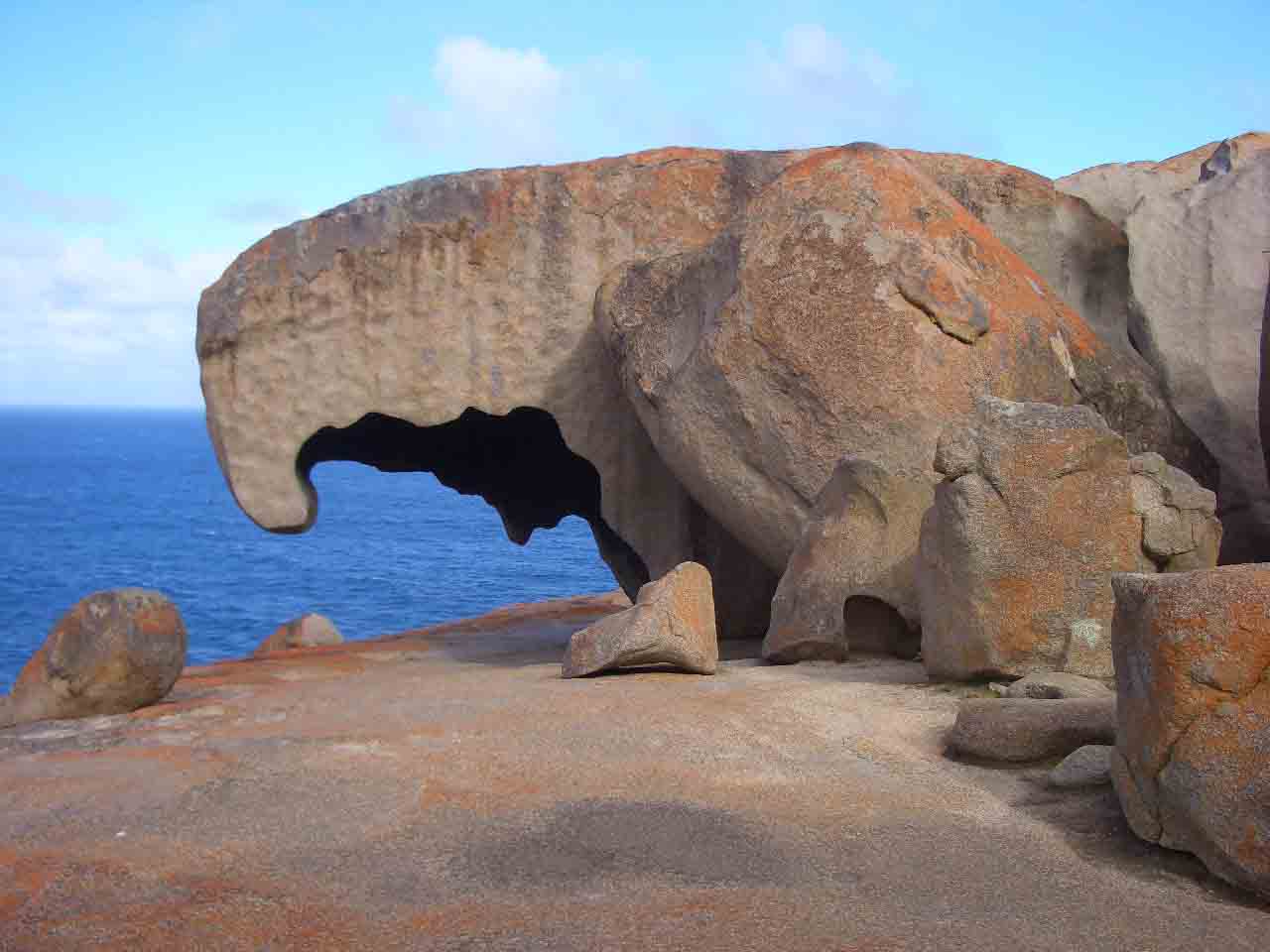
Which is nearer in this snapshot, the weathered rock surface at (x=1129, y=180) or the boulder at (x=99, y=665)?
the boulder at (x=99, y=665)

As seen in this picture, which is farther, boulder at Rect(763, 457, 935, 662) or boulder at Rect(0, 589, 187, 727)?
boulder at Rect(763, 457, 935, 662)

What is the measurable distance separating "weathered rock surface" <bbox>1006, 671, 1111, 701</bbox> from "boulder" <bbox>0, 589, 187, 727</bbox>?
13.2 ft

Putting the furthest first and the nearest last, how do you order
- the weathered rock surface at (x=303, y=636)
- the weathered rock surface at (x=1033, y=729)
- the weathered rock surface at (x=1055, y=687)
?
1. the weathered rock surface at (x=303, y=636)
2. the weathered rock surface at (x=1055, y=687)
3. the weathered rock surface at (x=1033, y=729)

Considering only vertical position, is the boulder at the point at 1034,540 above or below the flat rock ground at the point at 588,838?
above

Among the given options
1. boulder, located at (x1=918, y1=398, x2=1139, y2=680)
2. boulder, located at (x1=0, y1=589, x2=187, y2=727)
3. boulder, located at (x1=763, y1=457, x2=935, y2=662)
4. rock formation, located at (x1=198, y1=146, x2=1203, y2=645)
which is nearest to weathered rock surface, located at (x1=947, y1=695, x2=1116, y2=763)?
boulder, located at (x1=918, y1=398, x2=1139, y2=680)

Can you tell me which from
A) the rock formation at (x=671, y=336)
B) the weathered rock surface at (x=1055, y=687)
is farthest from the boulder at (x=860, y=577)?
the weathered rock surface at (x=1055, y=687)

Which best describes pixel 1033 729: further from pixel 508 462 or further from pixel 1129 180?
pixel 508 462

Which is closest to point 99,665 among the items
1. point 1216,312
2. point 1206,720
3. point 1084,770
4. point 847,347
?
point 847,347

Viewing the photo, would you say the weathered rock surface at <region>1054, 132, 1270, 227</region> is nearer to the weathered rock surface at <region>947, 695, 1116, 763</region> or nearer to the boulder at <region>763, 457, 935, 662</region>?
the boulder at <region>763, 457, 935, 662</region>

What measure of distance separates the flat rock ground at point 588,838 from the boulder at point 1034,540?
39 centimetres

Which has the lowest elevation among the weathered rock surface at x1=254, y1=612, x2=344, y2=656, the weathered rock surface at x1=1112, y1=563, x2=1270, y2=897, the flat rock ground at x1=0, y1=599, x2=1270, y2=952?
the weathered rock surface at x1=254, y1=612, x2=344, y2=656

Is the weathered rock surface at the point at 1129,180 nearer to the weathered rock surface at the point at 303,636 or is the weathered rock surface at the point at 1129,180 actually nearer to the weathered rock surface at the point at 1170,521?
the weathered rock surface at the point at 1170,521

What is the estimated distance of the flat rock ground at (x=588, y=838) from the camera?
340 centimetres

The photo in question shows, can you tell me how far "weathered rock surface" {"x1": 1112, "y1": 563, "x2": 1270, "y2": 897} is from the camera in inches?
140
